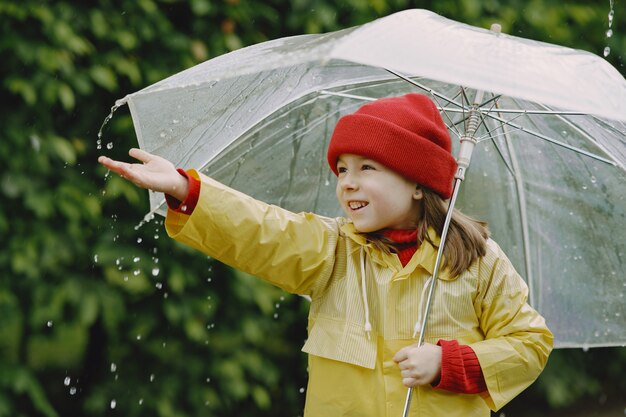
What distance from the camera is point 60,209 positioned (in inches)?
134

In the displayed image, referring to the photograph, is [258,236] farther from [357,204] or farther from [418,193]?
[418,193]

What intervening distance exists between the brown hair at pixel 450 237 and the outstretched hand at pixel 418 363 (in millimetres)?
228

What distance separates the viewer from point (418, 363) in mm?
2268

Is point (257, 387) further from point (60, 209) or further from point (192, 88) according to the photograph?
point (192, 88)

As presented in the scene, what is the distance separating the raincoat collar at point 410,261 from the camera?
240cm

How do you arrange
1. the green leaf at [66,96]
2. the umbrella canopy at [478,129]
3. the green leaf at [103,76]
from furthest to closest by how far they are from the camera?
the green leaf at [103,76], the green leaf at [66,96], the umbrella canopy at [478,129]

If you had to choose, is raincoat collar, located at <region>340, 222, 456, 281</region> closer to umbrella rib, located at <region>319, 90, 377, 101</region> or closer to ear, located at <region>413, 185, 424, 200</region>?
ear, located at <region>413, 185, 424, 200</region>

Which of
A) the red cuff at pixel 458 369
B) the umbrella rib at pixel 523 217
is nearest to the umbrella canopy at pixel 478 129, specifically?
the umbrella rib at pixel 523 217

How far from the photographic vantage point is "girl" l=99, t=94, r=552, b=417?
2328 millimetres

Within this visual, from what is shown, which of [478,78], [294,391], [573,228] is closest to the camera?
[478,78]

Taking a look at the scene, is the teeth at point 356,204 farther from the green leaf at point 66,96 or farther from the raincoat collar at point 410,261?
the green leaf at point 66,96

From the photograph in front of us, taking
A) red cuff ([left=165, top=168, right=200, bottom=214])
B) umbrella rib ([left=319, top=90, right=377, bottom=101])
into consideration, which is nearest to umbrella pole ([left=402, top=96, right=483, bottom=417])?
umbrella rib ([left=319, top=90, right=377, bottom=101])

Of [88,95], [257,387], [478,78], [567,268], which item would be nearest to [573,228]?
[567,268]

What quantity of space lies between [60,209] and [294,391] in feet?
4.72
